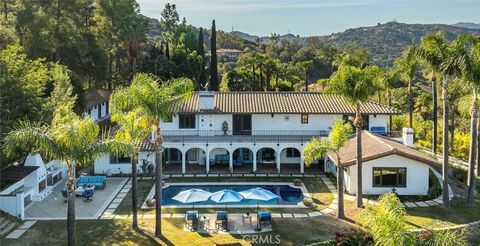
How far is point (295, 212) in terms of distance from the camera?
26703 mm

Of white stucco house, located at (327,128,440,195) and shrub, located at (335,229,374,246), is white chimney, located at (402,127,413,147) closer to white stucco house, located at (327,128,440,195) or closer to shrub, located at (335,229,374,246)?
white stucco house, located at (327,128,440,195)

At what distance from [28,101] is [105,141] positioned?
12.7 meters

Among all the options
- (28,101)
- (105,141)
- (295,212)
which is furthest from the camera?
(28,101)

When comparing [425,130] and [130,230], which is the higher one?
[425,130]

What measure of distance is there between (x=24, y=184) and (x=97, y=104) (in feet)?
75.7

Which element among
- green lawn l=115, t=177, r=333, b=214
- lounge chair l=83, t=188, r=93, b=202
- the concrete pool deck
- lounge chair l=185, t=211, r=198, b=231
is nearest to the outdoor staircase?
the concrete pool deck

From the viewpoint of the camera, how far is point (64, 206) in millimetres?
27703

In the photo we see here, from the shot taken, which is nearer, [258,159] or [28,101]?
[28,101]

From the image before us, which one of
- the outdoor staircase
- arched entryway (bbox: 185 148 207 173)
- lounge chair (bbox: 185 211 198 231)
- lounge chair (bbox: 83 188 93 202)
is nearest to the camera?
the outdoor staircase

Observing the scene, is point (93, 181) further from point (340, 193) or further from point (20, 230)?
point (340, 193)

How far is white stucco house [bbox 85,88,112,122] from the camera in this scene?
162 feet

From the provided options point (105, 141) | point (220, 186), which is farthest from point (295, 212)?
point (105, 141)

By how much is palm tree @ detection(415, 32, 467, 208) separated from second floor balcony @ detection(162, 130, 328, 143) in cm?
1156

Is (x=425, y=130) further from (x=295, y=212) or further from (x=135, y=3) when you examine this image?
(x=135, y=3)
